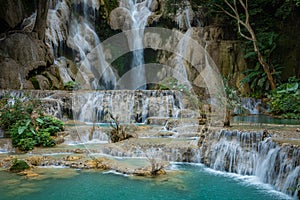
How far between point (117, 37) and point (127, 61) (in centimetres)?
179

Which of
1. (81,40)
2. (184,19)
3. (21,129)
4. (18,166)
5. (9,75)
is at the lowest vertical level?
(18,166)

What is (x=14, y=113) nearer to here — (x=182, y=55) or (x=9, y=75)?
(x=9, y=75)

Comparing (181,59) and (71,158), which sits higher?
(181,59)

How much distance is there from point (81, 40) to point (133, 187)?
49.3 feet

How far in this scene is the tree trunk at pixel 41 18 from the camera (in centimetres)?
1523

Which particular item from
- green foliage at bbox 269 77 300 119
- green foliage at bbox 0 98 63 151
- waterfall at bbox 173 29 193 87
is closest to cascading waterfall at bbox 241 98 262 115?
green foliage at bbox 269 77 300 119

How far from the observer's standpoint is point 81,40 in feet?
61.4

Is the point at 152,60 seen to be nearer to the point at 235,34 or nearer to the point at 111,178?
the point at 235,34

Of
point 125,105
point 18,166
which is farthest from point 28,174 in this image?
point 125,105

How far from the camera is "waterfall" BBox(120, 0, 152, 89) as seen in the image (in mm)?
19594

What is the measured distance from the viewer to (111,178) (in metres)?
5.84

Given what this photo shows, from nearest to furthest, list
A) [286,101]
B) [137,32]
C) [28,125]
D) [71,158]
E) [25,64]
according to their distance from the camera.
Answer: [71,158] < [28,125] < [286,101] < [25,64] < [137,32]

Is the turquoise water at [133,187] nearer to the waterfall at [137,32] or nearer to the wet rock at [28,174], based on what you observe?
the wet rock at [28,174]

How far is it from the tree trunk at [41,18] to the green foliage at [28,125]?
688cm
